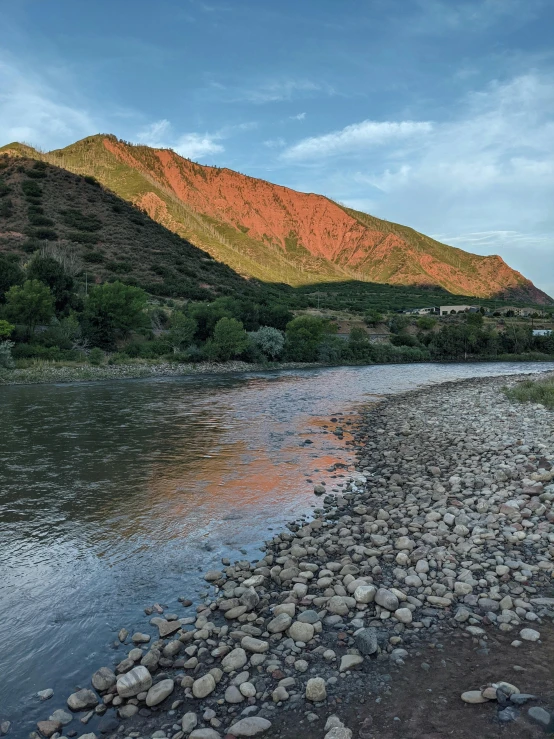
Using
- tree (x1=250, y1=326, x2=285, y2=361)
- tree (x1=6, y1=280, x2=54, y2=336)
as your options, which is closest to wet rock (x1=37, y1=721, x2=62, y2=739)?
tree (x1=6, y1=280, x2=54, y2=336)

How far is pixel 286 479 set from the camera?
37.0 feet

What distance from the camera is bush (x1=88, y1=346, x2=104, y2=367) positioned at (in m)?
39.5

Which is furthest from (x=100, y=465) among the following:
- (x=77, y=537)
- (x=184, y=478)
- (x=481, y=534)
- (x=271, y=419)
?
(x=481, y=534)

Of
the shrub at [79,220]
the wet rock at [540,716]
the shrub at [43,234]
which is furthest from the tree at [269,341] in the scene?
the shrub at [79,220]

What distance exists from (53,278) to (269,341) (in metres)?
21.7

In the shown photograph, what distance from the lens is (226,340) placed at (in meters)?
46.2

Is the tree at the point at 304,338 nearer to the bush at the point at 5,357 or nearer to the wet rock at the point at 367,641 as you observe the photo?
the bush at the point at 5,357

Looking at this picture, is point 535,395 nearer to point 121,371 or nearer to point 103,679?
point 103,679

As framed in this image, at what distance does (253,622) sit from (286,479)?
5.95 m

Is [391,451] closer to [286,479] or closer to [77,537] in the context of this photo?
[286,479]

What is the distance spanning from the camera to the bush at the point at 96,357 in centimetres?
3947

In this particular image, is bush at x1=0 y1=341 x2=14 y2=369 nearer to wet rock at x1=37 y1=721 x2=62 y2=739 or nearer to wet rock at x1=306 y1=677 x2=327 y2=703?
wet rock at x1=37 y1=721 x2=62 y2=739

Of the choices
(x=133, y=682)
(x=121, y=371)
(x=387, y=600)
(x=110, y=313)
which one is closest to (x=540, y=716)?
(x=387, y=600)

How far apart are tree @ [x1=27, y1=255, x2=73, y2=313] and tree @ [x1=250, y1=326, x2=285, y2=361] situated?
18452mm
